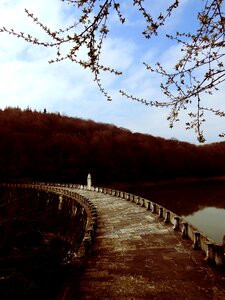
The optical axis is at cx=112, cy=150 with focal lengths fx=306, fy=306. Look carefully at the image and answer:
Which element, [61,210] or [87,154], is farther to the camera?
[87,154]

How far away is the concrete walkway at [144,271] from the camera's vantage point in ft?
25.4

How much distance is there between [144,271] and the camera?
9.22 m

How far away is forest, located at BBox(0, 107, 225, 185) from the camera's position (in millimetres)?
76688

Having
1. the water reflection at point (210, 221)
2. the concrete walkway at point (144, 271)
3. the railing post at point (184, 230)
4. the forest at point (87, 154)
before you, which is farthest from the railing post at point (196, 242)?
the forest at point (87, 154)

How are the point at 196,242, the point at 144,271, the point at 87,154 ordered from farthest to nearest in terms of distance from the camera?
the point at 87,154, the point at 196,242, the point at 144,271

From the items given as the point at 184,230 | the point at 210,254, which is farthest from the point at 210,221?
the point at 210,254

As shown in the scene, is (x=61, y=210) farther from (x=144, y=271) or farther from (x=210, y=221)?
(x=144, y=271)

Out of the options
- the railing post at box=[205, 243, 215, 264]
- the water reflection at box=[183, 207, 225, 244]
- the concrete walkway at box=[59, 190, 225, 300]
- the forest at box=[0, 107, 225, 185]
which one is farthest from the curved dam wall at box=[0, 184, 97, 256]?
A: the forest at box=[0, 107, 225, 185]

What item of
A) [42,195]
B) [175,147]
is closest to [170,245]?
[42,195]

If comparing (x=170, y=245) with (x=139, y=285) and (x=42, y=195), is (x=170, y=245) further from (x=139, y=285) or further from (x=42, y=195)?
(x=42, y=195)

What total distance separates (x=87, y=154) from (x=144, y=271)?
79551mm

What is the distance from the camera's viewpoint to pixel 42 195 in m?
42.6

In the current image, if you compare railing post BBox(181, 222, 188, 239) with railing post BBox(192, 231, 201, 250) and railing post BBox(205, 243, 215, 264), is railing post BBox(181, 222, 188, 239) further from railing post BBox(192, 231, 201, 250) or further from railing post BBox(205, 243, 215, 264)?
railing post BBox(205, 243, 215, 264)

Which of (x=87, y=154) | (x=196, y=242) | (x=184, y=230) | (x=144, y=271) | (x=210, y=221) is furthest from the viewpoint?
(x=87, y=154)
